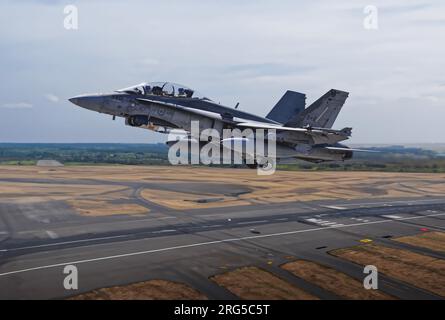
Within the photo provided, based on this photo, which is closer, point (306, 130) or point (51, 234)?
point (306, 130)

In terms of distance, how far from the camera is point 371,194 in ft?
176

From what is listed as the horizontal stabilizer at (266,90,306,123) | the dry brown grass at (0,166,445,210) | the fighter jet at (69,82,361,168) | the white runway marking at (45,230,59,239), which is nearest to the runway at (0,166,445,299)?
the white runway marking at (45,230,59,239)

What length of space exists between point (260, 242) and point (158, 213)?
13.2 m

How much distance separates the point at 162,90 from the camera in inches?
1104

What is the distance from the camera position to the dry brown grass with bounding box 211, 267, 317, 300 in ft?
58.0

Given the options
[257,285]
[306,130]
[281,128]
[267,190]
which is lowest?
[257,285]

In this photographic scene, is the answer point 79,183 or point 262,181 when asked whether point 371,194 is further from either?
point 79,183

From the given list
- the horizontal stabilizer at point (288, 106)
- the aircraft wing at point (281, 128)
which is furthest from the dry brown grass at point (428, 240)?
the horizontal stabilizer at point (288, 106)

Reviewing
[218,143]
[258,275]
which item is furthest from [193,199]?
[258,275]

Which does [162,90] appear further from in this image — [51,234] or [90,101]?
[51,234]

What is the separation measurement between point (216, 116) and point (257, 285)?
13312mm

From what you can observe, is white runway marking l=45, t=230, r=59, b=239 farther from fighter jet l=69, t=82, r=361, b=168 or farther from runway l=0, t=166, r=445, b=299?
fighter jet l=69, t=82, r=361, b=168

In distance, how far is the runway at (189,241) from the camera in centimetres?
A: 1933

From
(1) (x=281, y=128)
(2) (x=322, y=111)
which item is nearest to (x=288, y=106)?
(2) (x=322, y=111)
